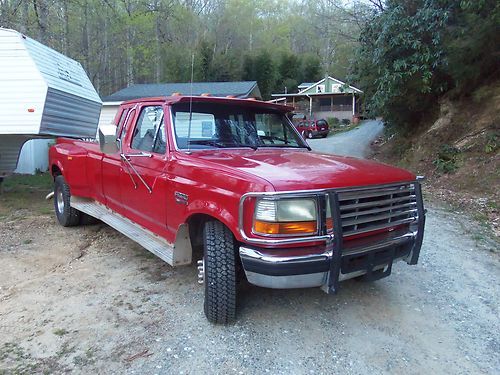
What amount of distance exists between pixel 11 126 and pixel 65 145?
1817 mm

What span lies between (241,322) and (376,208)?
57.7 inches

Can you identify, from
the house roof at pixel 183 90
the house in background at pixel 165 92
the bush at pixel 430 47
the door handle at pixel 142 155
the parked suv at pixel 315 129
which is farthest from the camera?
the parked suv at pixel 315 129

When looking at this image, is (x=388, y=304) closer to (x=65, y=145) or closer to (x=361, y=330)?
(x=361, y=330)

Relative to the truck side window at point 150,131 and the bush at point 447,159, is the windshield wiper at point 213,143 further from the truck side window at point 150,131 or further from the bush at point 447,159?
the bush at point 447,159

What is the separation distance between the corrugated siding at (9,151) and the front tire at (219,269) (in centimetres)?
774

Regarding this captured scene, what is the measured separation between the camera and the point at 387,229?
11.7 feet

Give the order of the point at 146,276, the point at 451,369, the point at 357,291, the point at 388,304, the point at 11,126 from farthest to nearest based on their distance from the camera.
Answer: the point at 11,126
the point at 146,276
the point at 357,291
the point at 388,304
the point at 451,369

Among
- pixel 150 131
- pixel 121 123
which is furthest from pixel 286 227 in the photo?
pixel 121 123

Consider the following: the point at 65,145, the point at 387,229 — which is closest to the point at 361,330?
the point at 387,229

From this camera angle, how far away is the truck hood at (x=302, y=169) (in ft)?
10.1

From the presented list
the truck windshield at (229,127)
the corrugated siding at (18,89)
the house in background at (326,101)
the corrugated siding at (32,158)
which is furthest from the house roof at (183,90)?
the house in background at (326,101)

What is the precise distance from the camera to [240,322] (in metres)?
3.60

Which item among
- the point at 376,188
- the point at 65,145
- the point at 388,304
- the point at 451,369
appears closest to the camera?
the point at 451,369

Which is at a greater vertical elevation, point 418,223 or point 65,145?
point 65,145
